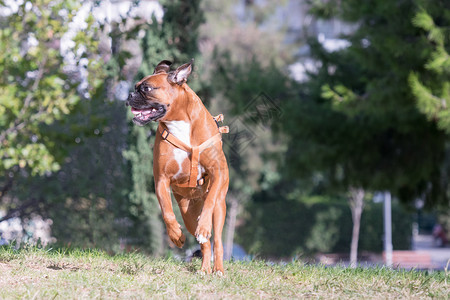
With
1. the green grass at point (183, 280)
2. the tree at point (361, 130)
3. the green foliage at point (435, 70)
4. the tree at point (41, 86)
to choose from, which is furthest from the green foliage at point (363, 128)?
the green grass at point (183, 280)

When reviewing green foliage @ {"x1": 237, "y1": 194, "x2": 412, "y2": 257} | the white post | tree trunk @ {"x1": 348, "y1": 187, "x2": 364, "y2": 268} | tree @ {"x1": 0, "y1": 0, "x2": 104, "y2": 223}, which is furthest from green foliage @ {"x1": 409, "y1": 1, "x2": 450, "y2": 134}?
green foliage @ {"x1": 237, "y1": 194, "x2": 412, "y2": 257}

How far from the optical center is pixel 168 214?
4.57m

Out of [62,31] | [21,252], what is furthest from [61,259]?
[62,31]

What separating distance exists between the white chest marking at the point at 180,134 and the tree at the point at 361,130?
7425 mm

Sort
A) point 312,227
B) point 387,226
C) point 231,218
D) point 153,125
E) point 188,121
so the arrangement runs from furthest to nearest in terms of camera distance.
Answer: point 231,218
point 312,227
point 387,226
point 153,125
point 188,121

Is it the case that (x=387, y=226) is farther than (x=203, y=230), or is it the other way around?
(x=387, y=226)

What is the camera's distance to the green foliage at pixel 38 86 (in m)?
8.56

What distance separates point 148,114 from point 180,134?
30 centimetres

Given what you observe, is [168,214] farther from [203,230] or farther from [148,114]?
[148,114]

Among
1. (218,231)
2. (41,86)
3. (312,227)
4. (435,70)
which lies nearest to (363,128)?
(435,70)

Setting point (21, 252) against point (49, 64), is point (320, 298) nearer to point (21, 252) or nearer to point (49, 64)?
point (21, 252)

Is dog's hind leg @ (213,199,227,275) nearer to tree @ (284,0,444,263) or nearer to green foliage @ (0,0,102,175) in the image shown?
green foliage @ (0,0,102,175)

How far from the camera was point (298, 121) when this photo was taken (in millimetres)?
14930

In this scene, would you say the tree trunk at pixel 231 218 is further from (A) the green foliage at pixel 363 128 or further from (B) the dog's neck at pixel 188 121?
(B) the dog's neck at pixel 188 121
